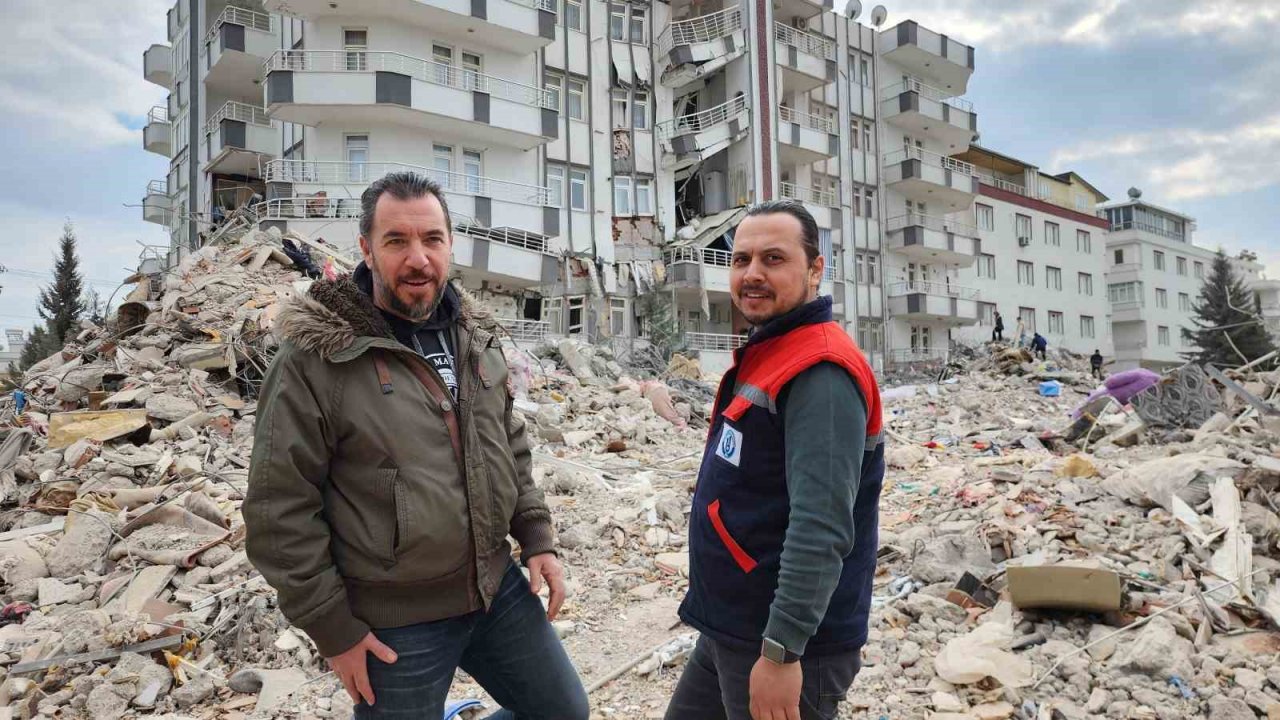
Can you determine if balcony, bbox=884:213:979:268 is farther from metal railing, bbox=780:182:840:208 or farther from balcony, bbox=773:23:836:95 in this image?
balcony, bbox=773:23:836:95

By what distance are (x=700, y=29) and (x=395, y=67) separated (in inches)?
490

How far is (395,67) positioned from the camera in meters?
20.5

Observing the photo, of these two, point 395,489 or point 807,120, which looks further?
point 807,120

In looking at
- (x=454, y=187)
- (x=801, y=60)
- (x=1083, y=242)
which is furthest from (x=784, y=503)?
(x=1083, y=242)

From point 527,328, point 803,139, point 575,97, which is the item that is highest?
point 575,97

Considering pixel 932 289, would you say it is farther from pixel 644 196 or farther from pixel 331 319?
pixel 331 319

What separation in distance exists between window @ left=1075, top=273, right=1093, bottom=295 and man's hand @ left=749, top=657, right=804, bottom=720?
48.4m

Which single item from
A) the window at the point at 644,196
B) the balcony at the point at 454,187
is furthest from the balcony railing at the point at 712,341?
the balcony at the point at 454,187

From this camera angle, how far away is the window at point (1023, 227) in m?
41.1

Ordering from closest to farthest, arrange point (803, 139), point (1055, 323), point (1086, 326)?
point (803, 139)
point (1055, 323)
point (1086, 326)

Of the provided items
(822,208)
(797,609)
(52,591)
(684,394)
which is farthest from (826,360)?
(822,208)

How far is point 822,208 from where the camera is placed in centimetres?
3058

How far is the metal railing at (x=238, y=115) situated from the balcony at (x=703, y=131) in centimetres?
1262

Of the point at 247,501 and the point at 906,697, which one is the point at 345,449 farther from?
the point at 906,697
